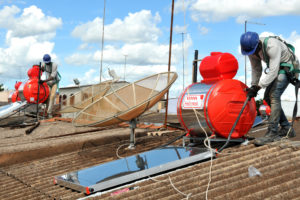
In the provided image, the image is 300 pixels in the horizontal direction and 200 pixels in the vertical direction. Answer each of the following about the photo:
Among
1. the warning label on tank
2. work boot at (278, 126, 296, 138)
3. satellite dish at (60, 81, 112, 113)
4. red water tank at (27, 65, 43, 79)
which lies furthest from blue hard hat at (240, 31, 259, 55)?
red water tank at (27, 65, 43, 79)

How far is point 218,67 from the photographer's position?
6.00 meters

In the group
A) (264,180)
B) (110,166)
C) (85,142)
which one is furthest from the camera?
(85,142)

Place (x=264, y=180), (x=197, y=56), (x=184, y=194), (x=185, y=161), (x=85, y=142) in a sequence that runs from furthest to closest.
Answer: (x=197, y=56), (x=85, y=142), (x=185, y=161), (x=264, y=180), (x=184, y=194)

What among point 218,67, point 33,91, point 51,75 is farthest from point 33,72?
point 218,67

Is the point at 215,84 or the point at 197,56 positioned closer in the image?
the point at 215,84

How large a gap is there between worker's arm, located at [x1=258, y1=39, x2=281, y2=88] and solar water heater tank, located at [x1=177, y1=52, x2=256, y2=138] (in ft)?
1.47

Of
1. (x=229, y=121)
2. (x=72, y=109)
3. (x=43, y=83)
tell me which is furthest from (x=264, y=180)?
(x=43, y=83)

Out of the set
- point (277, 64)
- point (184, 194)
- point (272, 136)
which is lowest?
point (184, 194)

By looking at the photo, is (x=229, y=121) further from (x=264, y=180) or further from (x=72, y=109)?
(x=72, y=109)

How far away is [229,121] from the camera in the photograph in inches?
230

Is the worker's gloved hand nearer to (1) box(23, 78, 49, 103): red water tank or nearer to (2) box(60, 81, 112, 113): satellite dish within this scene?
(2) box(60, 81, 112, 113): satellite dish

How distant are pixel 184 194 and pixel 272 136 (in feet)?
8.80

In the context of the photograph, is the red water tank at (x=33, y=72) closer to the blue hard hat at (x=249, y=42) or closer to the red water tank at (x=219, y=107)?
the red water tank at (x=219, y=107)

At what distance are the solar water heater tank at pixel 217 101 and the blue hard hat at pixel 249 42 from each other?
0.43 meters
